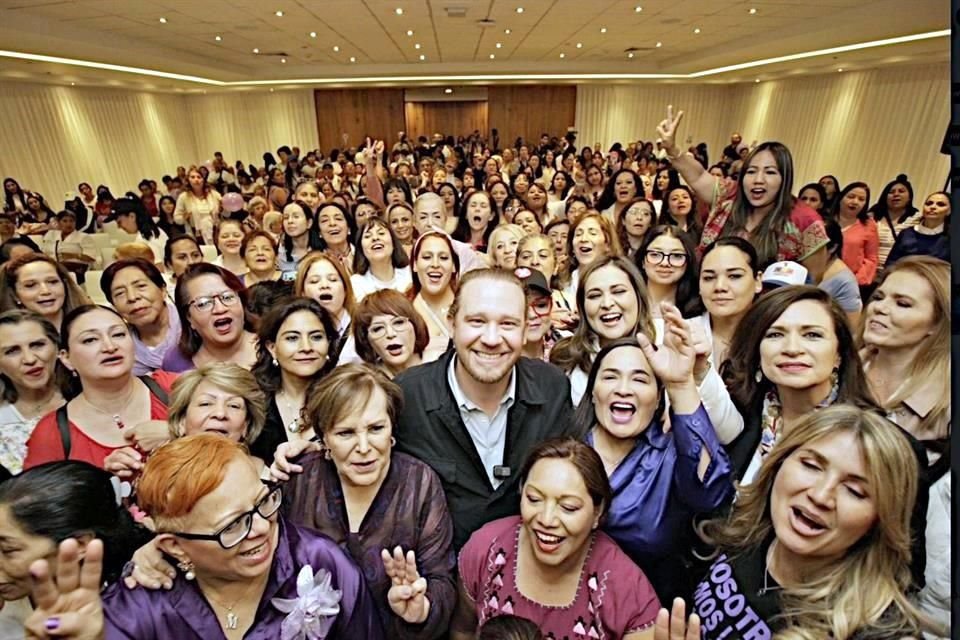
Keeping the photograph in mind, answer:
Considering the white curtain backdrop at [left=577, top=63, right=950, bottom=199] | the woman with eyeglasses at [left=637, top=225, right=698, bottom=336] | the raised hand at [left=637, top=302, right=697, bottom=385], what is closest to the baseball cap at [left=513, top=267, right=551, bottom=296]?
the woman with eyeglasses at [left=637, top=225, right=698, bottom=336]

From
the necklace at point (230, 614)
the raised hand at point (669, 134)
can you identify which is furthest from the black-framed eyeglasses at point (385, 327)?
the raised hand at point (669, 134)

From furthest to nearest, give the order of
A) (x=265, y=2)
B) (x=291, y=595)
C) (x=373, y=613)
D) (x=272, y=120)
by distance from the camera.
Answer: (x=272, y=120)
(x=265, y=2)
(x=373, y=613)
(x=291, y=595)

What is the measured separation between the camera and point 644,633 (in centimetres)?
182

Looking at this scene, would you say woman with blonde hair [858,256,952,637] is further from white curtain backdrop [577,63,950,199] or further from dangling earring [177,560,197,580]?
white curtain backdrop [577,63,950,199]

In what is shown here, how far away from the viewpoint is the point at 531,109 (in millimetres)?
21953

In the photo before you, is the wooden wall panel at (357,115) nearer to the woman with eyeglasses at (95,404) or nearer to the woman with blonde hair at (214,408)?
the woman with eyeglasses at (95,404)

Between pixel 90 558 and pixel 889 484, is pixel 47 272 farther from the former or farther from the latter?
pixel 889 484

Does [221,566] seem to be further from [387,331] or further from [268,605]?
[387,331]

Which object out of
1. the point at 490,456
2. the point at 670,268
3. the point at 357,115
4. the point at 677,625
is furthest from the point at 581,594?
the point at 357,115

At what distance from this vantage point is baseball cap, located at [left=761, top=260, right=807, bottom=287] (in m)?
3.19

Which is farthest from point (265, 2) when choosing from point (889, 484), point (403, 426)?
point (889, 484)

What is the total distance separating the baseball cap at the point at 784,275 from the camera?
3.19 meters

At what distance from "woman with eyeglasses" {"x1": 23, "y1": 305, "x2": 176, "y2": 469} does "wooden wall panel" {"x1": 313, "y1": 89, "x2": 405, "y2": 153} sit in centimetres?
2087

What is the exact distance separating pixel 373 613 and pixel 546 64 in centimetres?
1635
